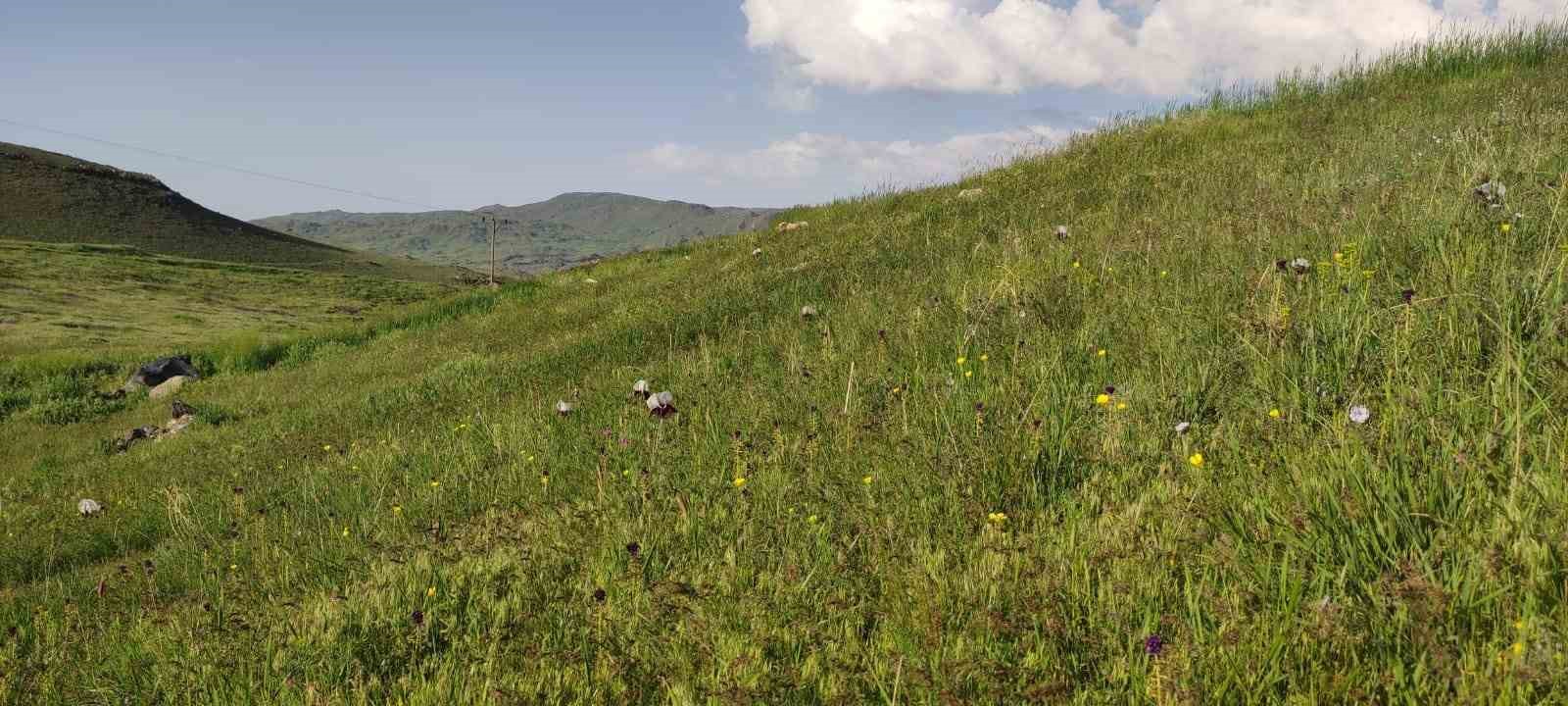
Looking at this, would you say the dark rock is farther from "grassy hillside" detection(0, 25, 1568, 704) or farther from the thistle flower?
the thistle flower

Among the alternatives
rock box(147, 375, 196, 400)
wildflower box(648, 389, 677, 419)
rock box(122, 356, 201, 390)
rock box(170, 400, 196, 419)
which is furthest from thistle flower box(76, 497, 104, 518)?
rock box(122, 356, 201, 390)

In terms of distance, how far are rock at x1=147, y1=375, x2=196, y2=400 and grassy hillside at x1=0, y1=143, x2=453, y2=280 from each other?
138 meters

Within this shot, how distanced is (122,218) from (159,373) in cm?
16546

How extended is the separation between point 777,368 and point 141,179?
8280 inches

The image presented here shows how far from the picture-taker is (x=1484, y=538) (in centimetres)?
204

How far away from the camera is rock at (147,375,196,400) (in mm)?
15498

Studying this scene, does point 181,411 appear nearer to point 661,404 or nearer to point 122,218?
point 661,404

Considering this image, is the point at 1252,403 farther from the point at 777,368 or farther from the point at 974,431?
the point at 777,368

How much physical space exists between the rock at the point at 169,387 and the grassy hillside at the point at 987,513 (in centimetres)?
929

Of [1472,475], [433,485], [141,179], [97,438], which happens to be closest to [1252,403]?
[1472,475]

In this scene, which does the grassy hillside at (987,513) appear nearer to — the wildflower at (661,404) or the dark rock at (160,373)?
the wildflower at (661,404)

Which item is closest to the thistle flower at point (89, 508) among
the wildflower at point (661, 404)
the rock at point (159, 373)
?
the wildflower at point (661, 404)

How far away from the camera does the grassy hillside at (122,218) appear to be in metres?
133

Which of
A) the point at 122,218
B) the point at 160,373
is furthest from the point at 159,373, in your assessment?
the point at 122,218
